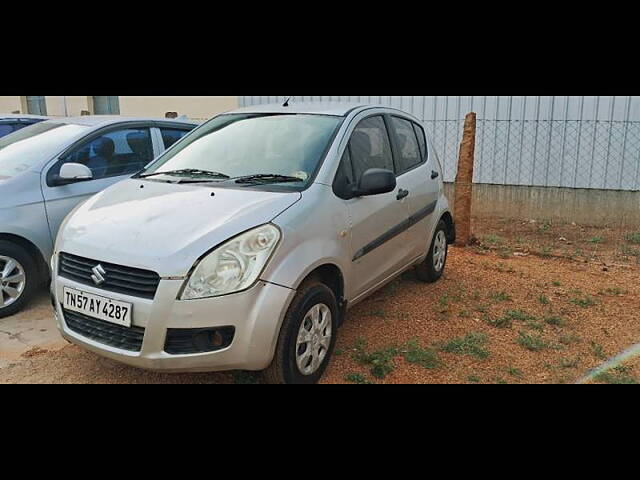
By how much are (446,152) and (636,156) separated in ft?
9.82

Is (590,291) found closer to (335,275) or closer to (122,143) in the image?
(335,275)

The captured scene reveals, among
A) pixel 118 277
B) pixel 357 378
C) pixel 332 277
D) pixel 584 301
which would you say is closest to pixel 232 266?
pixel 118 277

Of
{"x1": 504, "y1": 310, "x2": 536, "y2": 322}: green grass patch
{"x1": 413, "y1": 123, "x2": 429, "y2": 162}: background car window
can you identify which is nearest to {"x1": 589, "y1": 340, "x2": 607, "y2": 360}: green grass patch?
{"x1": 504, "y1": 310, "x2": 536, "y2": 322}: green grass patch

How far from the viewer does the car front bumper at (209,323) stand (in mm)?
2738

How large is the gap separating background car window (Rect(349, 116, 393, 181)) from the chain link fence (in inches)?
206

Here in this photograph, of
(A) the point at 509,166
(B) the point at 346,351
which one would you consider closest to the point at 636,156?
(A) the point at 509,166

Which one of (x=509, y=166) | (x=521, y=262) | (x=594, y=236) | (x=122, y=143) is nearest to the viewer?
(x=122, y=143)

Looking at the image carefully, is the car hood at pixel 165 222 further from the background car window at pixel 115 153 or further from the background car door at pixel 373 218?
the background car window at pixel 115 153

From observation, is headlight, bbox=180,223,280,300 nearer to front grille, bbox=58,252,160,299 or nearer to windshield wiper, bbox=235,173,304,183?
front grille, bbox=58,252,160,299

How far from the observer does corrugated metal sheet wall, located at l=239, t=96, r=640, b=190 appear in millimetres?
8172

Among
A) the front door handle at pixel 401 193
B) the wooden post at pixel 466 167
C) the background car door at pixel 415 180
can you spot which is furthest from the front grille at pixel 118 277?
the wooden post at pixel 466 167

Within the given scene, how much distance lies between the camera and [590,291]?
17.4ft

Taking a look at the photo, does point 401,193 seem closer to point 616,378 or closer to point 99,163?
point 616,378

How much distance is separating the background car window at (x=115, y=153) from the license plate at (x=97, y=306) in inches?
84.7
